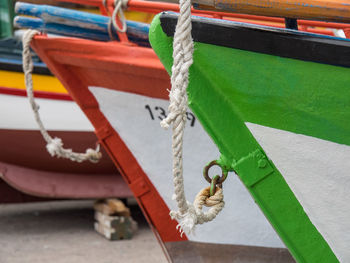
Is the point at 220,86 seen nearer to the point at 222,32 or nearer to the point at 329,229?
the point at 222,32

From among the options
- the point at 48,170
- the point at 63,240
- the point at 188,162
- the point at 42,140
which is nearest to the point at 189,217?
Result: the point at 188,162

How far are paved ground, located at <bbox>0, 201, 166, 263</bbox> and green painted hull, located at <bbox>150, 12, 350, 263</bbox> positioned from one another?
2.38 metres

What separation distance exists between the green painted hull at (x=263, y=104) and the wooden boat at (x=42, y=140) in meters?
3.19

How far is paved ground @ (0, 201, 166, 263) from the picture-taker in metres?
3.99

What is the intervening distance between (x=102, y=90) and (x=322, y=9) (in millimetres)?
1727

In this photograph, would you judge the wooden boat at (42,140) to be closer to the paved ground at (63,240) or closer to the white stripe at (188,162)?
the paved ground at (63,240)

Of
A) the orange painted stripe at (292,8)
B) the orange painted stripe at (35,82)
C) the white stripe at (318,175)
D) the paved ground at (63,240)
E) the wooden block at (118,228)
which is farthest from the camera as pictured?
the orange painted stripe at (35,82)

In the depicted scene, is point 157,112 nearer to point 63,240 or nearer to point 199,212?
point 199,212

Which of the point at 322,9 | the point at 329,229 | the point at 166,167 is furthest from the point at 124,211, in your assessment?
the point at 322,9

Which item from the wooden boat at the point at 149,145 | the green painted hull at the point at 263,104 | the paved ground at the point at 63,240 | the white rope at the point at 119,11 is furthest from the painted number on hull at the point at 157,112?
the paved ground at the point at 63,240

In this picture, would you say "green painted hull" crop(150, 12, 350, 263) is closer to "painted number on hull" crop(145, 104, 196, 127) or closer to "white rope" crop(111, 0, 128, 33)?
"painted number on hull" crop(145, 104, 196, 127)

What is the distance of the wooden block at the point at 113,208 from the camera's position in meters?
4.45

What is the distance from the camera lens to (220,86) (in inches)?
65.1

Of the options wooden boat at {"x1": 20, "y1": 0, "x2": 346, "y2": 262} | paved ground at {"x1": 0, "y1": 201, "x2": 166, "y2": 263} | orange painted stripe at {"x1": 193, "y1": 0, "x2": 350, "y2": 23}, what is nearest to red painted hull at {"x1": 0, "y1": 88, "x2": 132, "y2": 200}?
paved ground at {"x1": 0, "y1": 201, "x2": 166, "y2": 263}
